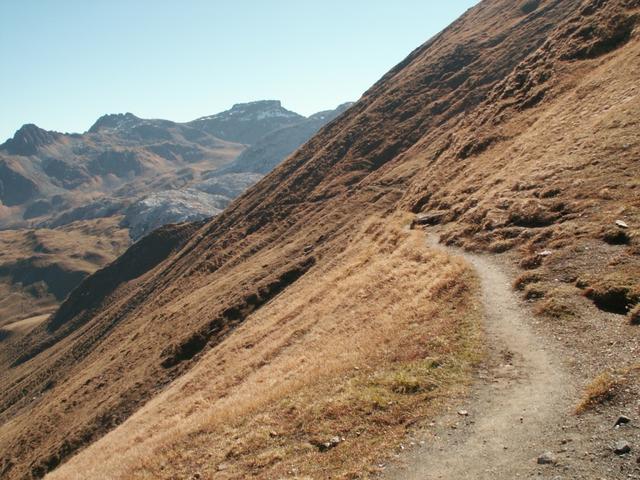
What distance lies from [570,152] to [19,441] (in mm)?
77500

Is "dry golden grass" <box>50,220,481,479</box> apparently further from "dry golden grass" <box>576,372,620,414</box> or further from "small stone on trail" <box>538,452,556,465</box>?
"small stone on trail" <box>538,452,556,465</box>

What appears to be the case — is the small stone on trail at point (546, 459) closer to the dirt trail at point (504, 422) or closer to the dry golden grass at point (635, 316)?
the dirt trail at point (504, 422)

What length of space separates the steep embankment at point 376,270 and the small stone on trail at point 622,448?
3696mm

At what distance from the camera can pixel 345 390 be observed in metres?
16.5

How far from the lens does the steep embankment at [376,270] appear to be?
634 inches

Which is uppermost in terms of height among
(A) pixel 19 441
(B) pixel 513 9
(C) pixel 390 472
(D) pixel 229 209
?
(B) pixel 513 9

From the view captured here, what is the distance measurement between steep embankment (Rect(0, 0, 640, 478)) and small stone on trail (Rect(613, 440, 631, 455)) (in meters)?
3.70

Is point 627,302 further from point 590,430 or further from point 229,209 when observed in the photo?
point 229,209

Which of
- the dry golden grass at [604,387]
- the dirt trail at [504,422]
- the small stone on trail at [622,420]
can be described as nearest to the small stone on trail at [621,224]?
the dirt trail at [504,422]

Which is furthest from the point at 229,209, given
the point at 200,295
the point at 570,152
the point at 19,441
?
the point at 570,152

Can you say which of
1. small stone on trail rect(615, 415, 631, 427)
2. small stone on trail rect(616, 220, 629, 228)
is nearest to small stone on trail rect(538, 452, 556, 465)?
small stone on trail rect(615, 415, 631, 427)

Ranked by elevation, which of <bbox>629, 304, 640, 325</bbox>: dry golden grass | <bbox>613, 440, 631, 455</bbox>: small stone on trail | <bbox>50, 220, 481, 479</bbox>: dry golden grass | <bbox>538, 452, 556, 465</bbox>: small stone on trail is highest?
<bbox>50, 220, 481, 479</bbox>: dry golden grass

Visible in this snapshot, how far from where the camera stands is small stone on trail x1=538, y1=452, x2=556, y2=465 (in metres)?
10.2

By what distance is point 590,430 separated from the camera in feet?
35.7
